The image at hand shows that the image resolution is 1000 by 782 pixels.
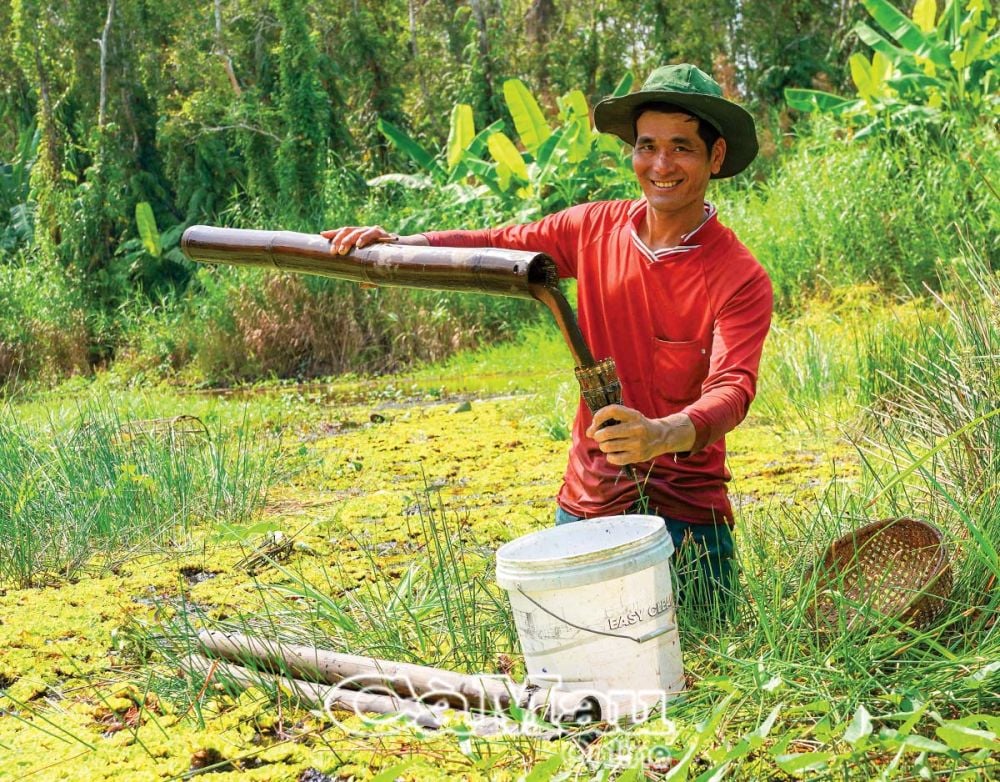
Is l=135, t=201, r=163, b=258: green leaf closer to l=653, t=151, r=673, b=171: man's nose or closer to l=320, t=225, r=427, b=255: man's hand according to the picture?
l=320, t=225, r=427, b=255: man's hand

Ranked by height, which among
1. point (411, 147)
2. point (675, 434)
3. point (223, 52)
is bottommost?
point (675, 434)

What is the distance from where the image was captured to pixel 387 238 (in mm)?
2977

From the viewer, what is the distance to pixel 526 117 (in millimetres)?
11484

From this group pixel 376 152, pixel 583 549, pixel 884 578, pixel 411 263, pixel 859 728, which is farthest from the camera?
pixel 376 152

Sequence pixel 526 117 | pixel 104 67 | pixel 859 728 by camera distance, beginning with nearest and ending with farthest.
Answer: pixel 859 728
pixel 526 117
pixel 104 67

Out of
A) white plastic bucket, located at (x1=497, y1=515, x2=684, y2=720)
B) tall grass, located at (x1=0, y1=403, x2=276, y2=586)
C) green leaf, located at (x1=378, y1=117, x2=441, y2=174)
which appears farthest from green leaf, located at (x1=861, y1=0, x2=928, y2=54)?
white plastic bucket, located at (x1=497, y1=515, x2=684, y2=720)

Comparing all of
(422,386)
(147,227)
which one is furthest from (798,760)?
(147,227)

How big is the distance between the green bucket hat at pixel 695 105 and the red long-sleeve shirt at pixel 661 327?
0.20 m

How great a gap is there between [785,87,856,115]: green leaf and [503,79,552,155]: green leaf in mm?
2322

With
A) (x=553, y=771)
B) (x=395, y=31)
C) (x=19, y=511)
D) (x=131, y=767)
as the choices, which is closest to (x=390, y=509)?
(x=19, y=511)

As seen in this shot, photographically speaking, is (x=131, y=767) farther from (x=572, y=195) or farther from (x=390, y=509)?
(x=572, y=195)

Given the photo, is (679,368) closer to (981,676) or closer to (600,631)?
(600,631)

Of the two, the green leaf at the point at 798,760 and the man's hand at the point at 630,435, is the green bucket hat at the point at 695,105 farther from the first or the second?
the green leaf at the point at 798,760

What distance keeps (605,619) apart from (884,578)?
585 millimetres
